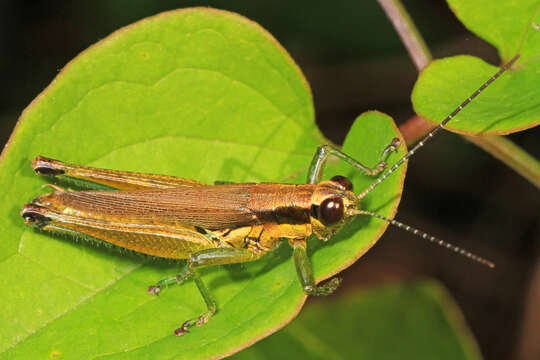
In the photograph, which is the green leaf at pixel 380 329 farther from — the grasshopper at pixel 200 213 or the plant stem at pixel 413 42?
the plant stem at pixel 413 42

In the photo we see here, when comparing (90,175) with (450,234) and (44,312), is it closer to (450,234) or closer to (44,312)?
(44,312)

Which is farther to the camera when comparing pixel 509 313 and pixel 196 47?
pixel 509 313

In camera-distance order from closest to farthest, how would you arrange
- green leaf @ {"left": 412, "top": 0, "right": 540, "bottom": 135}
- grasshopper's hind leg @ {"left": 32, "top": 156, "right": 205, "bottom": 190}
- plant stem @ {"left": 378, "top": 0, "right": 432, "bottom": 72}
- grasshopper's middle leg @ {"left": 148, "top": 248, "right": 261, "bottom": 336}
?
green leaf @ {"left": 412, "top": 0, "right": 540, "bottom": 135} < grasshopper's middle leg @ {"left": 148, "top": 248, "right": 261, "bottom": 336} < grasshopper's hind leg @ {"left": 32, "top": 156, "right": 205, "bottom": 190} < plant stem @ {"left": 378, "top": 0, "right": 432, "bottom": 72}

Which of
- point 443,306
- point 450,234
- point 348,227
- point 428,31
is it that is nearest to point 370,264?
point 450,234

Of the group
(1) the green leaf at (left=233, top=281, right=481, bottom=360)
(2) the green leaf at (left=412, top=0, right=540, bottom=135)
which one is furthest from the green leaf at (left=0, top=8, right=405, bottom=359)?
(1) the green leaf at (left=233, top=281, right=481, bottom=360)

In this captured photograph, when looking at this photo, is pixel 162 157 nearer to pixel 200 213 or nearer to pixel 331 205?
pixel 200 213

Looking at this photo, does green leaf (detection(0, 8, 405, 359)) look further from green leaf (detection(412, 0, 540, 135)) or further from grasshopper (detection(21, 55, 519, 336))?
green leaf (detection(412, 0, 540, 135))

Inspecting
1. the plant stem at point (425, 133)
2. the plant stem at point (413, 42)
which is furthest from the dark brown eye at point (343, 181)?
the plant stem at point (413, 42)
